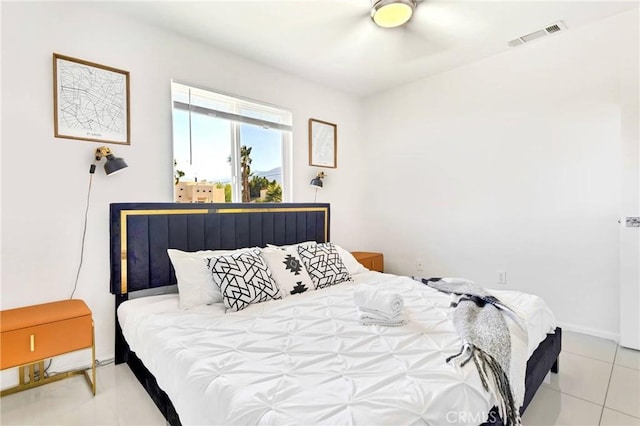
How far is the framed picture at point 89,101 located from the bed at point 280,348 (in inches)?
23.3

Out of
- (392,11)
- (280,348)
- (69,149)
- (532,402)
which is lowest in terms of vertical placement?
(532,402)

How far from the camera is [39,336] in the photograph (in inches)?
72.6

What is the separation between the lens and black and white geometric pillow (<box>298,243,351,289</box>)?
2607 millimetres

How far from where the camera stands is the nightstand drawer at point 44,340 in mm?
1757

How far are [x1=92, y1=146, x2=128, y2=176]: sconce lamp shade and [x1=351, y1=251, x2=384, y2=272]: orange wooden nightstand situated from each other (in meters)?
2.52

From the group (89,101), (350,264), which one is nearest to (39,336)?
(89,101)

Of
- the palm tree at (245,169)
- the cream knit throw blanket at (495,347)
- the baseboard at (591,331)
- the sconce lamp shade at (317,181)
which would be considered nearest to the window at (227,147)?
the palm tree at (245,169)

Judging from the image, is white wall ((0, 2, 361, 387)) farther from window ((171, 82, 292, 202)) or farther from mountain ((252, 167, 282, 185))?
mountain ((252, 167, 282, 185))

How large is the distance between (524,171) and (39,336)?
399 cm

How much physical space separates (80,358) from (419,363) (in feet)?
7.94

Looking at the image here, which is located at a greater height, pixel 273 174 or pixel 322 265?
pixel 273 174

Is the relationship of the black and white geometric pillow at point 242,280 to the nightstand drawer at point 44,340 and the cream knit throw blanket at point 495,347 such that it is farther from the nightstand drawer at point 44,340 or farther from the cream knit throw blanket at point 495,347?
the cream knit throw blanket at point 495,347

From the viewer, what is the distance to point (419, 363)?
129 centimetres

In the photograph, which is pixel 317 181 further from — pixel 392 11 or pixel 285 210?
pixel 392 11
